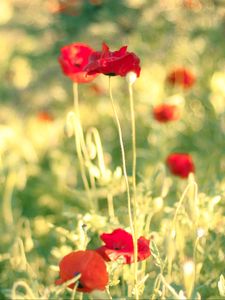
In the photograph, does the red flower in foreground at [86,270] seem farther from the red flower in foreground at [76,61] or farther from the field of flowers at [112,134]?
the red flower in foreground at [76,61]

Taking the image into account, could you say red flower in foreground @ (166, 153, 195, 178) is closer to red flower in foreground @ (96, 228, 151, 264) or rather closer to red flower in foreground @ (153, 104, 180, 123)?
red flower in foreground @ (153, 104, 180, 123)

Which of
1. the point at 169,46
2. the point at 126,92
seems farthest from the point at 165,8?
the point at 126,92

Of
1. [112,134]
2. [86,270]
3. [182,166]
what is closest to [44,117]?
[112,134]

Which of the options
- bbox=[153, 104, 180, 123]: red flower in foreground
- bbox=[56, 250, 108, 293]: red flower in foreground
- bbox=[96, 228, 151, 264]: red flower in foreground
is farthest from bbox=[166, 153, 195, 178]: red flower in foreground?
bbox=[56, 250, 108, 293]: red flower in foreground

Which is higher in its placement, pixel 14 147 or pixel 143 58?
pixel 143 58

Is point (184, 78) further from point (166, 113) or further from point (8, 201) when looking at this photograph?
point (8, 201)

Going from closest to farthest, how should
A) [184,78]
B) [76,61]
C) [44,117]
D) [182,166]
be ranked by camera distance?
[76,61], [182,166], [184,78], [44,117]

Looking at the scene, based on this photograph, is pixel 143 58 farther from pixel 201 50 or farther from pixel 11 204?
pixel 11 204
